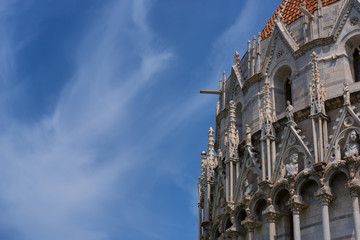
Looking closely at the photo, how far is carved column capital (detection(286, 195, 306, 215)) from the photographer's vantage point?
82.0 ft

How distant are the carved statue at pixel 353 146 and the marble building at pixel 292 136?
34 mm

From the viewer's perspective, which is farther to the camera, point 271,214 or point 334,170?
point 271,214

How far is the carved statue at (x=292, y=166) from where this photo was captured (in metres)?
25.8

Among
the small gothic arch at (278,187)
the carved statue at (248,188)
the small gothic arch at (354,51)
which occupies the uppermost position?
the small gothic arch at (354,51)

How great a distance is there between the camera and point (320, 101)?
2586 centimetres

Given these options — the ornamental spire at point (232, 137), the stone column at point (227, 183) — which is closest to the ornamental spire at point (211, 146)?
the ornamental spire at point (232, 137)

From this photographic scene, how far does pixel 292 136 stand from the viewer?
26.6 metres

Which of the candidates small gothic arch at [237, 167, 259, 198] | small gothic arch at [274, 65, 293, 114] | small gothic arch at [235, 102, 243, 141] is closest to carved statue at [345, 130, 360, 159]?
small gothic arch at [237, 167, 259, 198]

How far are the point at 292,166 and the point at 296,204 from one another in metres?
1.61

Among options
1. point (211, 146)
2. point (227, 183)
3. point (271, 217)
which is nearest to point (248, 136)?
point (227, 183)

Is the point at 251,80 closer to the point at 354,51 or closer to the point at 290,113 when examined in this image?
the point at 290,113

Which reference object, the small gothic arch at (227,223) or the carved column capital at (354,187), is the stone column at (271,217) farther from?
the carved column capital at (354,187)

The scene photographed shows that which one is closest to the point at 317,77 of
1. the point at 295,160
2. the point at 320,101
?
the point at 320,101

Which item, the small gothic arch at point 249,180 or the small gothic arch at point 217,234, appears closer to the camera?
the small gothic arch at point 249,180
